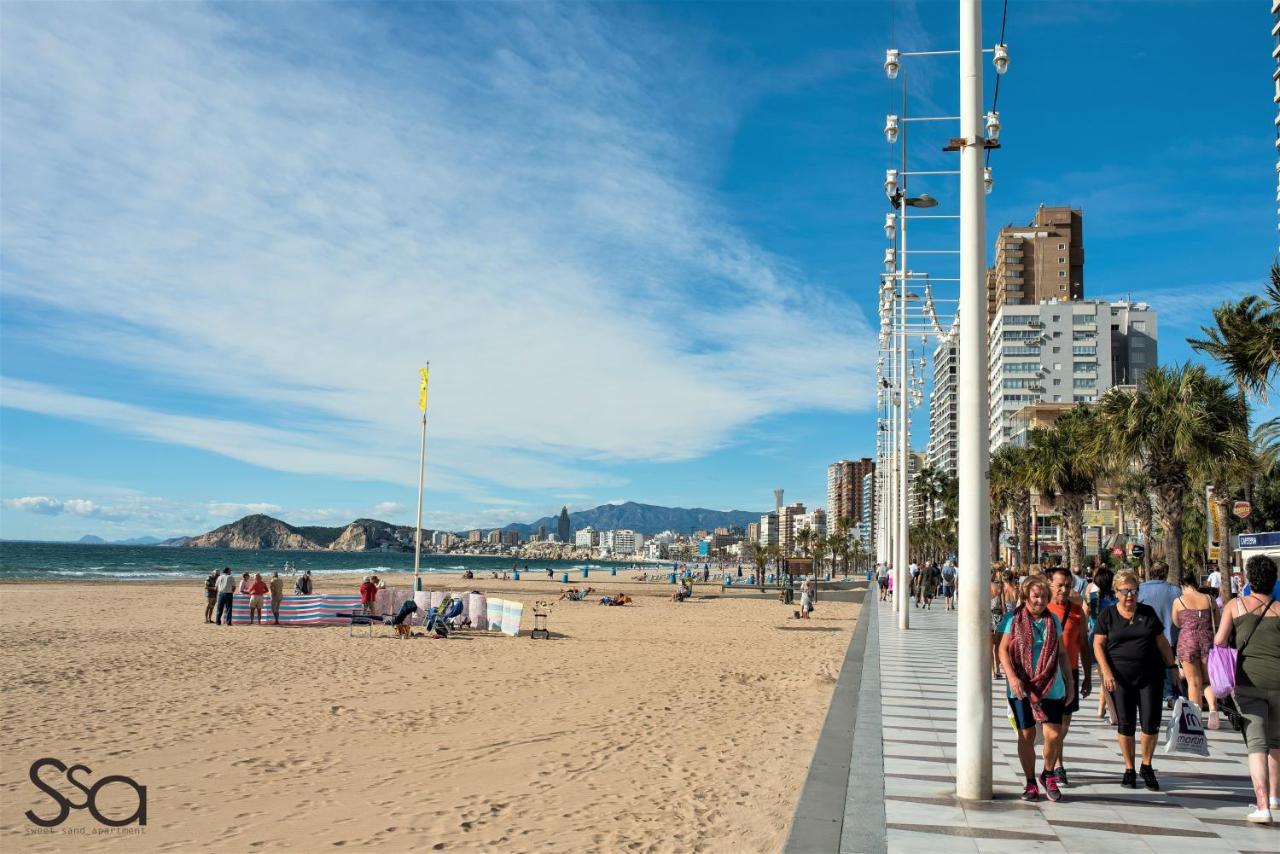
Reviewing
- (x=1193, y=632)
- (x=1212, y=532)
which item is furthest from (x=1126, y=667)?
(x=1212, y=532)

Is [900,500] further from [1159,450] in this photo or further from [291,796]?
A: [291,796]

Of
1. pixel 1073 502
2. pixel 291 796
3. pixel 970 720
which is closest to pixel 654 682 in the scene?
pixel 291 796

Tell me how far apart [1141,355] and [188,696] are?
121697mm

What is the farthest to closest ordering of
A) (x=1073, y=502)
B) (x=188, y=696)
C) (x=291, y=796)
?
1. (x=1073, y=502)
2. (x=188, y=696)
3. (x=291, y=796)

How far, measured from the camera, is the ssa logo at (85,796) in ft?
23.1

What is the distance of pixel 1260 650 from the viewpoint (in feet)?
19.3

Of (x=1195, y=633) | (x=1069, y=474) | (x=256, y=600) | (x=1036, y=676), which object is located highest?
(x=1069, y=474)

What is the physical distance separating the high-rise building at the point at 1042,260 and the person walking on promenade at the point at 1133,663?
121 meters

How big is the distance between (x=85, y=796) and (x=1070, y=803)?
8029mm

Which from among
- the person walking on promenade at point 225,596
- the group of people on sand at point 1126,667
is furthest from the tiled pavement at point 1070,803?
the person walking on promenade at point 225,596

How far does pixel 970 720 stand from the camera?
6.32 m

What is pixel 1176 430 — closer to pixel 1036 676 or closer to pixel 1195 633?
pixel 1195 633

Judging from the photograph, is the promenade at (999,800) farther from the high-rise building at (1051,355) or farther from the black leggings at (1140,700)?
the high-rise building at (1051,355)

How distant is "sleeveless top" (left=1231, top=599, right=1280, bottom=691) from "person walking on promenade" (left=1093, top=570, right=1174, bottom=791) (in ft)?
2.26
